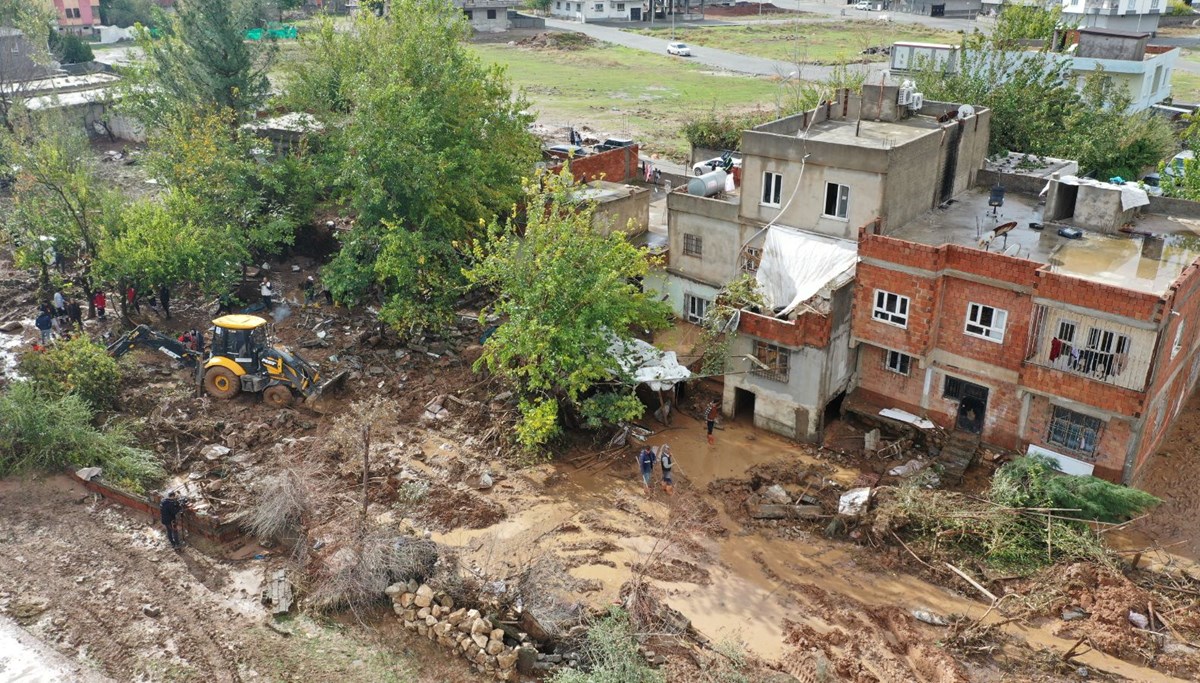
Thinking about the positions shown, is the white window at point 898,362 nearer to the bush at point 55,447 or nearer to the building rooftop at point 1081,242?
the building rooftop at point 1081,242

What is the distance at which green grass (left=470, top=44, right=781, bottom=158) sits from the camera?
6044cm

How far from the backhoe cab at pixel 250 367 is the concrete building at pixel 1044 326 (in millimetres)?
15862

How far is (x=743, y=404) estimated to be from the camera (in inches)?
993

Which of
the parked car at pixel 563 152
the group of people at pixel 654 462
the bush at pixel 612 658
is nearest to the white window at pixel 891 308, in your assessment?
the group of people at pixel 654 462

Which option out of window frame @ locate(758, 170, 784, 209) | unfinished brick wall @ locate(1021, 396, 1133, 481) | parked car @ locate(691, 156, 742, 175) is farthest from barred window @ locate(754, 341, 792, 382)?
parked car @ locate(691, 156, 742, 175)

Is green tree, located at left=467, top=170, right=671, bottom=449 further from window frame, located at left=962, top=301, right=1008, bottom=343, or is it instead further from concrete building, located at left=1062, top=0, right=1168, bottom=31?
concrete building, located at left=1062, top=0, right=1168, bottom=31

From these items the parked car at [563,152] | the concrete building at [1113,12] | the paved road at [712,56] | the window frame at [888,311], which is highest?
the concrete building at [1113,12]

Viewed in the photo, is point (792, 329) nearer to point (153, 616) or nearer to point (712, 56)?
point (153, 616)

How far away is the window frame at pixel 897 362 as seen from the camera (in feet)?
76.4

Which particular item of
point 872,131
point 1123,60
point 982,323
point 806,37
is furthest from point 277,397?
point 806,37

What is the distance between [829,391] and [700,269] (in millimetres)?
6856

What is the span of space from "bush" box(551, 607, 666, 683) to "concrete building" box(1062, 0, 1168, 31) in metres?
81.6

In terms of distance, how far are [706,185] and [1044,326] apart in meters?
11.5

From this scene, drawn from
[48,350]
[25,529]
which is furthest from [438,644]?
[48,350]
